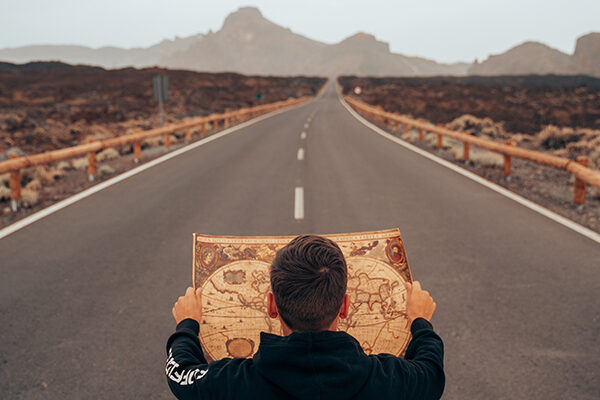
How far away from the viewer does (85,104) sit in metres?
39.5

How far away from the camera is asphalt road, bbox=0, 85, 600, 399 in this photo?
3.45 meters

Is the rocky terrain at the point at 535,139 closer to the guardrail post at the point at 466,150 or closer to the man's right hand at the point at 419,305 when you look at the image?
the guardrail post at the point at 466,150

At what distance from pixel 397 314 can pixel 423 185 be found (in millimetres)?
8055

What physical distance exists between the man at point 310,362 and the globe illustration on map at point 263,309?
462 mm

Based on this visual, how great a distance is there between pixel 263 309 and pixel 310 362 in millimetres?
824

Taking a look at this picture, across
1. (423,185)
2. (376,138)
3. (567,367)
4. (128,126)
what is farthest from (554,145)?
(128,126)

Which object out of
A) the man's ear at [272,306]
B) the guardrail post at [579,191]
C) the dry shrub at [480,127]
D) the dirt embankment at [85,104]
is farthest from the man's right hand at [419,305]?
the dry shrub at [480,127]

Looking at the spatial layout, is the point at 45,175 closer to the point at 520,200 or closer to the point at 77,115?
the point at 520,200

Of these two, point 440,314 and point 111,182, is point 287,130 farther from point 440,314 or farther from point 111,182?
point 440,314

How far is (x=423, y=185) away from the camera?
10.0 metres

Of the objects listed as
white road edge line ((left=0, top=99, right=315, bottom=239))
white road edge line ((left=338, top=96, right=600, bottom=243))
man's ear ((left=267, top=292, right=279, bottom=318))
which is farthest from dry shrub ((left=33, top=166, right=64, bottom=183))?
man's ear ((left=267, top=292, right=279, bottom=318))

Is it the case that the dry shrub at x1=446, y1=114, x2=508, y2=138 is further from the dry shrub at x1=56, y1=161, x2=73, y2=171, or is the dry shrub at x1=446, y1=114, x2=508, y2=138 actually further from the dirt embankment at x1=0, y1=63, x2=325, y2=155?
the dry shrub at x1=56, y1=161, x2=73, y2=171

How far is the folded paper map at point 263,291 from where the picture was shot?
226 centimetres

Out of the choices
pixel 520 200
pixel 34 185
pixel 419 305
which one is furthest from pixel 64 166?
→ pixel 419 305
